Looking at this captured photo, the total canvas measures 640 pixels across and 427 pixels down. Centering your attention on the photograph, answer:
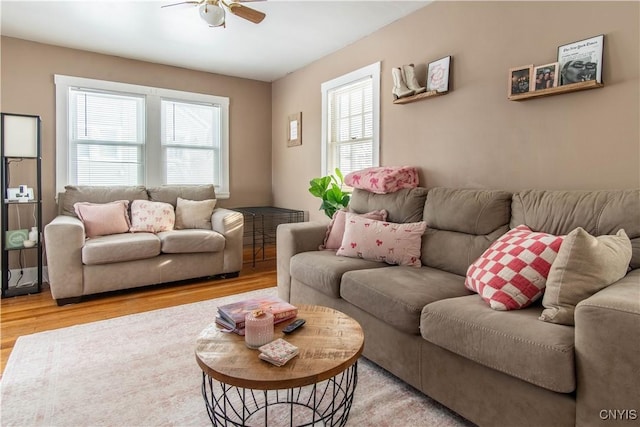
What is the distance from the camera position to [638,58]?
1.94 metres

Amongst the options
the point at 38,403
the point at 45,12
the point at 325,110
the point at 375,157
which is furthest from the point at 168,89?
the point at 38,403

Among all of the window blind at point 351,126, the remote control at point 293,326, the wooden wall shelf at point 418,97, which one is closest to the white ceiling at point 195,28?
the window blind at point 351,126

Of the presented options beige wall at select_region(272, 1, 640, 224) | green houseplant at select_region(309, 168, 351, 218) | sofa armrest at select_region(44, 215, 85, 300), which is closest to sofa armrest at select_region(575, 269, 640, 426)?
beige wall at select_region(272, 1, 640, 224)

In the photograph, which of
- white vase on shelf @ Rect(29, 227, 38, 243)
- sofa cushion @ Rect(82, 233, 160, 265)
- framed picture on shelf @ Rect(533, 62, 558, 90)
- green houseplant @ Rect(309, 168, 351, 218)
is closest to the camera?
framed picture on shelf @ Rect(533, 62, 558, 90)

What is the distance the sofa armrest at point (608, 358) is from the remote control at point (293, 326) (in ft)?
3.20

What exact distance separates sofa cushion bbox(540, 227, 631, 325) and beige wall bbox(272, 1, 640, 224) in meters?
0.83

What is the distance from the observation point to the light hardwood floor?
2.69m

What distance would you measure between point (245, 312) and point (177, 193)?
3.05m

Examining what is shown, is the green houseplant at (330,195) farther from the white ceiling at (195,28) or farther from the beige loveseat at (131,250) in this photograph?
the white ceiling at (195,28)

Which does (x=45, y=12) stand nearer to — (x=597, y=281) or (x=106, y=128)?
(x=106, y=128)

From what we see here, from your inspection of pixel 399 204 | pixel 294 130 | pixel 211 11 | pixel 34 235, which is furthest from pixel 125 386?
pixel 294 130

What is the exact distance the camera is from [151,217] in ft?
12.6

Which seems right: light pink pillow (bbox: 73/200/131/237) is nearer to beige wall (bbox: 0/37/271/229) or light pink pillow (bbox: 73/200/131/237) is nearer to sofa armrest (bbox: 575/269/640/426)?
beige wall (bbox: 0/37/271/229)

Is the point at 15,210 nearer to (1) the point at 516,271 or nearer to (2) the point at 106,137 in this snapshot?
(2) the point at 106,137
